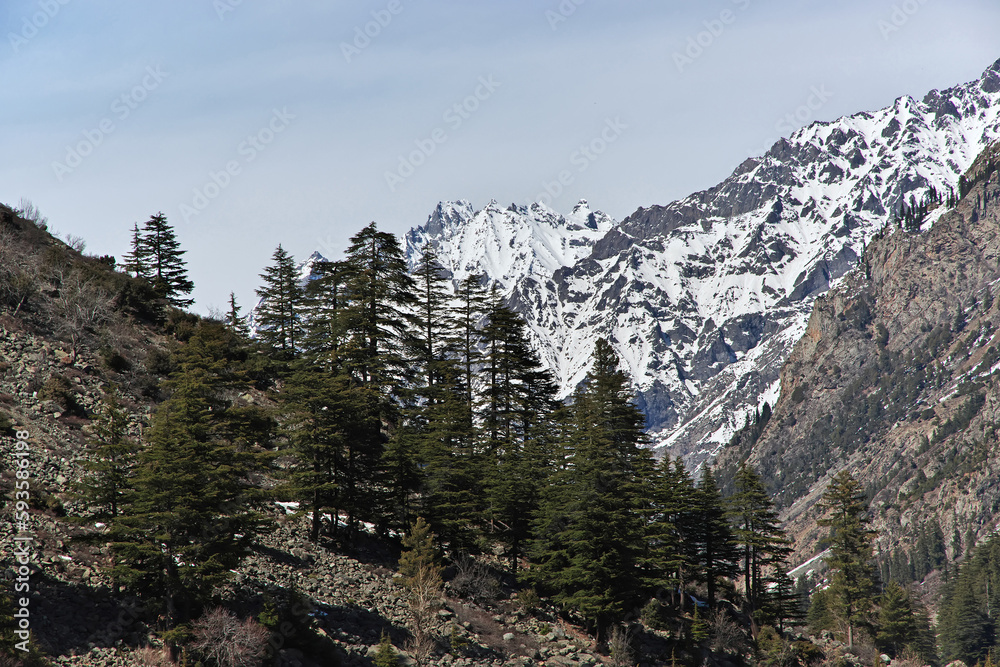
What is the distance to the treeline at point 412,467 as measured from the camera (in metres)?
33.1

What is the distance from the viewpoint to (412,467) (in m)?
46.1

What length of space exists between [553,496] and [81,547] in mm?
26010

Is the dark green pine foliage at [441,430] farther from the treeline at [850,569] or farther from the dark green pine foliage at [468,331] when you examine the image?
the treeline at [850,569]

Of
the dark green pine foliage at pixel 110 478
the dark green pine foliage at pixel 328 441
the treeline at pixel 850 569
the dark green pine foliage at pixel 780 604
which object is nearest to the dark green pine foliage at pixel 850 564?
the treeline at pixel 850 569

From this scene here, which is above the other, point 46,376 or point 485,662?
point 46,376

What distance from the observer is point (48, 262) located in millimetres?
57969

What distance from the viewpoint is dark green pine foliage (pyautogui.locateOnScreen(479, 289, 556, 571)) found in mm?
49469

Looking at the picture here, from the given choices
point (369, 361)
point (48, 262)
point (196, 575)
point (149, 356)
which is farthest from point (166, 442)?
point (48, 262)

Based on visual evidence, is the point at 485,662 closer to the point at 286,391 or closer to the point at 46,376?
the point at 286,391

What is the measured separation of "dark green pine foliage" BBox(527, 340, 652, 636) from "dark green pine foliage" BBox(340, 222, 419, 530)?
9.05m

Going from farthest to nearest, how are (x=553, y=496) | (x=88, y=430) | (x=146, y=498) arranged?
(x=553, y=496) → (x=88, y=430) → (x=146, y=498)

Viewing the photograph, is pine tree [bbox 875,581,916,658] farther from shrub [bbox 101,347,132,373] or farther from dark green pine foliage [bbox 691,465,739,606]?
shrub [bbox 101,347,132,373]

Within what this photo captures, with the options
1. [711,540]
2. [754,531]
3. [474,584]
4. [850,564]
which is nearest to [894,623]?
[850,564]

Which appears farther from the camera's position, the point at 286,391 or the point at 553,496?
the point at 553,496
